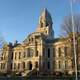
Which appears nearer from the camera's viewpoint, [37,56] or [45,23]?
[37,56]

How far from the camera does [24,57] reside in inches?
2955

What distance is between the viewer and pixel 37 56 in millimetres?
71750

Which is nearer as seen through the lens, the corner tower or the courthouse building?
the courthouse building

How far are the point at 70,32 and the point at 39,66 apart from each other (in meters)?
23.8

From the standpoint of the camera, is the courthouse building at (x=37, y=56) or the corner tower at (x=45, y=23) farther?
the corner tower at (x=45, y=23)

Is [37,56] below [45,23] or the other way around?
below

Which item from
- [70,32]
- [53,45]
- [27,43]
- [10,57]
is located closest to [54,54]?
[53,45]

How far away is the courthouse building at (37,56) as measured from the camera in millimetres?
67750

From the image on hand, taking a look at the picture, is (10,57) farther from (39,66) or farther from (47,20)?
(47,20)

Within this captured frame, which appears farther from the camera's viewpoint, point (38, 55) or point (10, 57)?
point (10, 57)

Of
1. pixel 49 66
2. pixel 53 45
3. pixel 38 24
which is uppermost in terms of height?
pixel 38 24

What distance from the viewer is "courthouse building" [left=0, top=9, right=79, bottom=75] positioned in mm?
67750

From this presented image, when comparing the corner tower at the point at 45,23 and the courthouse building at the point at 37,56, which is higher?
the corner tower at the point at 45,23

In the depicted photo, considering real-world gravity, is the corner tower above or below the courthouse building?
above
